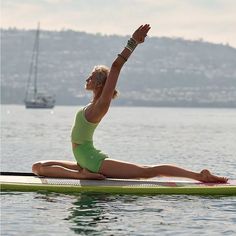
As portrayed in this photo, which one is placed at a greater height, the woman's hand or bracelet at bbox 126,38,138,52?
the woman's hand

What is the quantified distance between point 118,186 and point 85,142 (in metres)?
0.97

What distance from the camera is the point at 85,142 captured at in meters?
14.8

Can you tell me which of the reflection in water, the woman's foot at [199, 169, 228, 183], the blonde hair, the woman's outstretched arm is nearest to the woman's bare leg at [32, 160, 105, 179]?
the reflection in water

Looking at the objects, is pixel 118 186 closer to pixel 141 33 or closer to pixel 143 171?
pixel 143 171

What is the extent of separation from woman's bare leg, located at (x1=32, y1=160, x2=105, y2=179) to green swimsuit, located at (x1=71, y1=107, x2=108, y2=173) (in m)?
0.27

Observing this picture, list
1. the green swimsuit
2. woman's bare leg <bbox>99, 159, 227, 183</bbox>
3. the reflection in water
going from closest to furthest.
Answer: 1. the reflection in water
2. the green swimsuit
3. woman's bare leg <bbox>99, 159, 227, 183</bbox>

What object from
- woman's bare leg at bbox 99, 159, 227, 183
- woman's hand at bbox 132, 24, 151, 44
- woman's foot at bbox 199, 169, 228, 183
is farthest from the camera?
woman's foot at bbox 199, 169, 228, 183

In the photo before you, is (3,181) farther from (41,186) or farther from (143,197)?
(143,197)

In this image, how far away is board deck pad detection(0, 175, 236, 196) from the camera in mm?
14609

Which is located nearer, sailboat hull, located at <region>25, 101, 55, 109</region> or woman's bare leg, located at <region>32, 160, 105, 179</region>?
woman's bare leg, located at <region>32, 160, 105, 179</region>

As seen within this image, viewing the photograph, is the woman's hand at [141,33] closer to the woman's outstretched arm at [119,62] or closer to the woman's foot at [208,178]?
the woman's outstretched arm at [119,62]

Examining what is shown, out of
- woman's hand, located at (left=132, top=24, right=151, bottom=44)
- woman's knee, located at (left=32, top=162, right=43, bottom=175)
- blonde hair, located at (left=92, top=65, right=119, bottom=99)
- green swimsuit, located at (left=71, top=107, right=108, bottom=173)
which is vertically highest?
woman's hand, located at (left=132, top=24, right=151, bottom=44)

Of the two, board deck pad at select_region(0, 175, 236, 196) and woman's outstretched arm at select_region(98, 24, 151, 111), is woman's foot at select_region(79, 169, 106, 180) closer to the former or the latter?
board deck pad at select_region(0, 175, 236, 196)

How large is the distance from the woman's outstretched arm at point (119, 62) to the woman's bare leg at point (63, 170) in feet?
4.50
